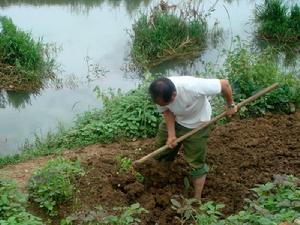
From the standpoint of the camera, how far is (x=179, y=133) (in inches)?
180

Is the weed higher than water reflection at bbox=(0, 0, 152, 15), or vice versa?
water reflection at bbox=(0, 0, 152, 15)

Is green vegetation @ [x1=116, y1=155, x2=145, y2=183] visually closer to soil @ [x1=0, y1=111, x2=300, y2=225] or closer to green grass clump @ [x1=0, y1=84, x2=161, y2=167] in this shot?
soil @ [x1=0, y1=111, x2=300, y2=225]

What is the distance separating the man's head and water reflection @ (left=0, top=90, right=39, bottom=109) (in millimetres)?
4309

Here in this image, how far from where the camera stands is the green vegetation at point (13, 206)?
3768 millimetres

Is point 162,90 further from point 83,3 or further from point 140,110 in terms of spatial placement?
point 83,3

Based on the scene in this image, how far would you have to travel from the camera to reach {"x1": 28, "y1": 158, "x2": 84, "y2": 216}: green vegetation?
4426 millimetres

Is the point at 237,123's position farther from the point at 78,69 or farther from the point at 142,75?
the point at 78,69

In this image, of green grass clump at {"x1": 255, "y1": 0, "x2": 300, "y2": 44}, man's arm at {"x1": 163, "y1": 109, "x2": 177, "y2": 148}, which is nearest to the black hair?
man's arm at {"x1": 163, "y1": 109, "x2": 177, "y2": 148}

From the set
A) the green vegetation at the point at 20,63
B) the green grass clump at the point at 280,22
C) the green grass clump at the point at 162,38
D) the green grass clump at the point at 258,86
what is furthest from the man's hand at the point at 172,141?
the green grass clump at the point at 280,22

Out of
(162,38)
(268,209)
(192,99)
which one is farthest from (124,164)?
(162,38)

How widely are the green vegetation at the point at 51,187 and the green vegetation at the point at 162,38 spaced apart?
4.46 m

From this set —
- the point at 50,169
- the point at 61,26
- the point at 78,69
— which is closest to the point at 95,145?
the point at 50,169

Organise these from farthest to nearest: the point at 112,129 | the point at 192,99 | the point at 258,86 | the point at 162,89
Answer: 1. the point at 258,86
2. the point at 112,129
3. the point at 192,99
4. the point at 162,89

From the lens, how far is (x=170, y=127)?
445cm
